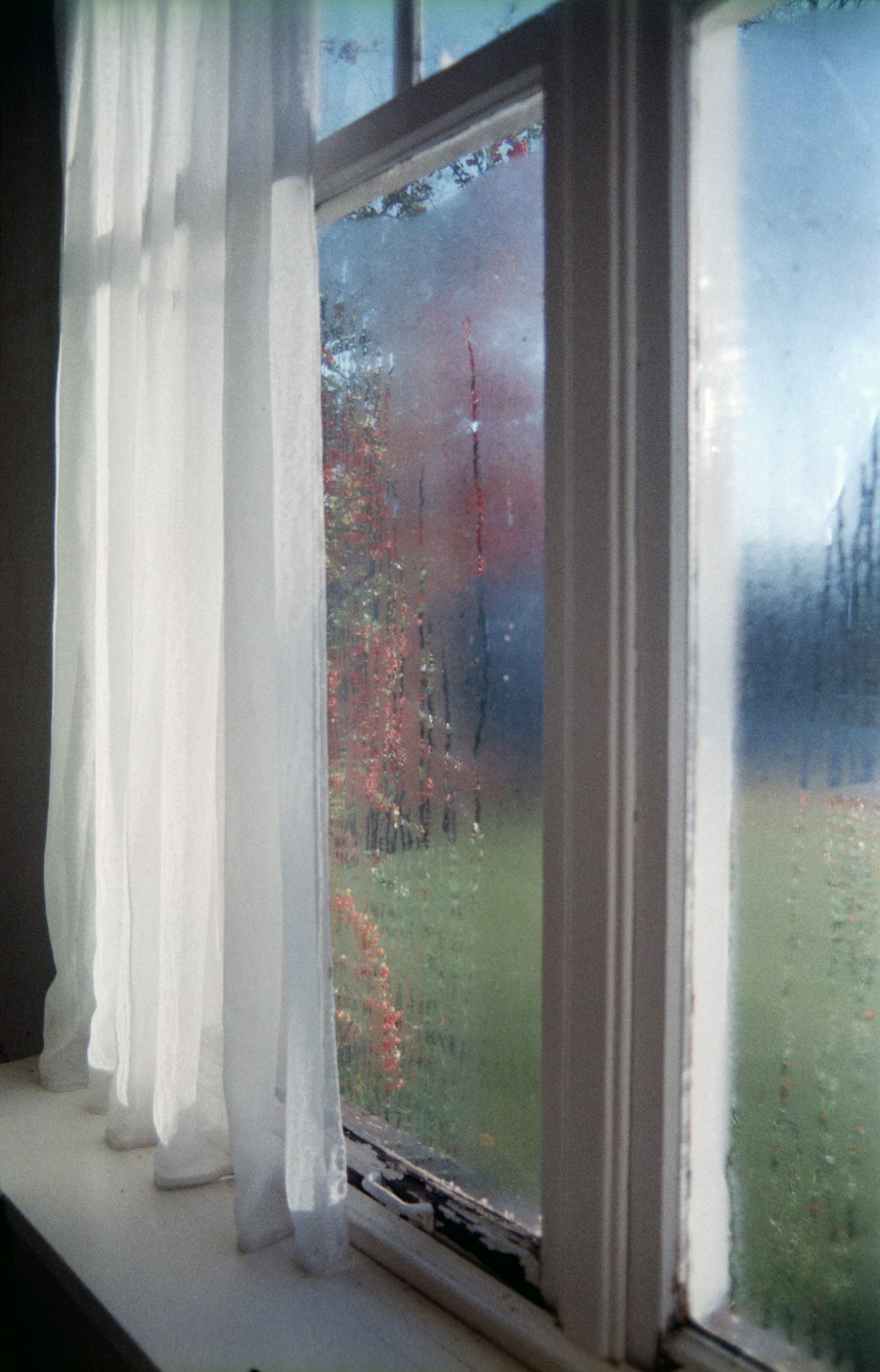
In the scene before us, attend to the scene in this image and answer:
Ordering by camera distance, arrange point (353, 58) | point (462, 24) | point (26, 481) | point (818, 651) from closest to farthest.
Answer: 1. point (818, 651)
2. point (462, 24)
3. point (353, 58)
4. point (26, 481)

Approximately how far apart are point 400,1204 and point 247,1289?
0.20 meters

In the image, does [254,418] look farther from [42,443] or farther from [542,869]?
[42,443]

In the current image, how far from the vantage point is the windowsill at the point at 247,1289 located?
1.07 metres

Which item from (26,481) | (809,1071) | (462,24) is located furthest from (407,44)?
(809,1071)

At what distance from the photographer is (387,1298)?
1157mm

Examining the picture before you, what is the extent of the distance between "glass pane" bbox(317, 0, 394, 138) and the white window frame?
33 cm

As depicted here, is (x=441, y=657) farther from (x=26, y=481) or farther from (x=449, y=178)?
(x=26, y=481)

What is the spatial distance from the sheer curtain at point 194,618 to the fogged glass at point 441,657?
0.47 ft

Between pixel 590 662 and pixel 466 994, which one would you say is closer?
pixel 590 662

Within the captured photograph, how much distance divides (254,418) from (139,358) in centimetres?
34

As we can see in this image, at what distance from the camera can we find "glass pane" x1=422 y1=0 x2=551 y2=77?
1.11 m

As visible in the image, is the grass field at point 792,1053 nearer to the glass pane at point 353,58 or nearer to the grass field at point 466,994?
the grass field at point 466,994

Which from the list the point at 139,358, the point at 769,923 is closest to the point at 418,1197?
the point at 769,923

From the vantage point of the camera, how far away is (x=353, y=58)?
1.32 m
